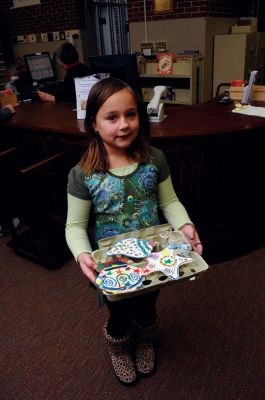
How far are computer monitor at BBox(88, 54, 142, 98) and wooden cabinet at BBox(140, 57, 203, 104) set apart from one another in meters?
2.07

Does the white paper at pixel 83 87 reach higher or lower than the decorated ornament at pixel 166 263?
higher

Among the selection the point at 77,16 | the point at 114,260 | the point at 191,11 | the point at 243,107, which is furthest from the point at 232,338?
the point at 77,16

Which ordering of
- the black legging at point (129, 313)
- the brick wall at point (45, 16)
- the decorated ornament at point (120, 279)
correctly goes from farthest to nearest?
the brick wall at point (45, 16), the black legging at point (129, 313), the decorated ornament at point (120, 279)

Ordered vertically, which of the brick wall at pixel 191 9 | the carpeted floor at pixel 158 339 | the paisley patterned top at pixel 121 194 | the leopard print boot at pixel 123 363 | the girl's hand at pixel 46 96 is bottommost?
the carpeted floor at pixel 158 339

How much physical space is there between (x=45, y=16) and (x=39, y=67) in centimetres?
167

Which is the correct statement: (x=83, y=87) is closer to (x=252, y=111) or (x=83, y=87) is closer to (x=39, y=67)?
(x=252, y=111)

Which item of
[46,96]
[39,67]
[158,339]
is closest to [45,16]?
[39,67]

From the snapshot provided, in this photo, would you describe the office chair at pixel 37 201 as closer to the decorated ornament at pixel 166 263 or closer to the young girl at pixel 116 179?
the young girl at pixel 116 179

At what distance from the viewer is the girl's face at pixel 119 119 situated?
1020 millimetres

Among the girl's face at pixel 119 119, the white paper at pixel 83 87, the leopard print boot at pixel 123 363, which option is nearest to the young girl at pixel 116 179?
the girl's face at pixel 119 119

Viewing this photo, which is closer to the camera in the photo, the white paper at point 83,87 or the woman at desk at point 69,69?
the white paper at point 83,87

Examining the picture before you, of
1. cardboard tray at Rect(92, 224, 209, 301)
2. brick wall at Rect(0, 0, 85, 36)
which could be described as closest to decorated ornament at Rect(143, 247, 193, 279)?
cardboard tray at Rect(92, 224, 209, 301)

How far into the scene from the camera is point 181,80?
14.6ft

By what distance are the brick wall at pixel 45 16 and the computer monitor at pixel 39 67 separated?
111 cm
